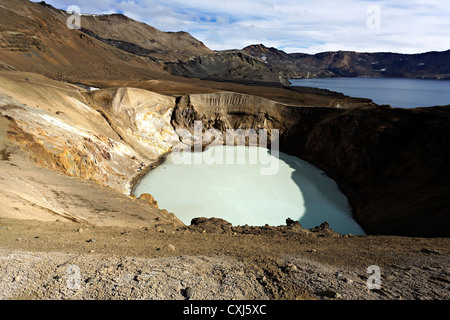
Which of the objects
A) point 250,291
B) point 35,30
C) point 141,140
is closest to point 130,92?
point 141,140

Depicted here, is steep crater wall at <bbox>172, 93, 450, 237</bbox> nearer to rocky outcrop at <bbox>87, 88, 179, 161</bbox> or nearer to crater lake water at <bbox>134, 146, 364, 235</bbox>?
crater lake water at <bbox>134, 146, 364, 235</bbox>

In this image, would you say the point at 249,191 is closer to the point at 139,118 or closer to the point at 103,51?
the point at 139,118

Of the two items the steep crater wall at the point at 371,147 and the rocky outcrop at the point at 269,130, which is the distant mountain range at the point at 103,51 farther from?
the steep crater wall at the point at 371,147

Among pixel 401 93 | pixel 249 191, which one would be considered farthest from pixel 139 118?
pixel 401 93

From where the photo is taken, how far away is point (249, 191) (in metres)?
16.0

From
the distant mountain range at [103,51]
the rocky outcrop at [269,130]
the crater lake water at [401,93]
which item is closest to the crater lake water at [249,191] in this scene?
the rocky outcrop at [269,130]

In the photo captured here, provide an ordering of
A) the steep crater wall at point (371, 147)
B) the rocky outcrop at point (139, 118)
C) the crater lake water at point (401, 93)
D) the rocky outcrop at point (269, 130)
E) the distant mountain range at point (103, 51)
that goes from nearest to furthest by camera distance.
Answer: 1. the steep crater wall at point (371, 147)
2. the rocky outcrop at point (269, 130)
3. the rocky outcrop at point (139, 118)
4. the distant mountain range at point (103, 51)
5. the crater lake water at point (401, 93)

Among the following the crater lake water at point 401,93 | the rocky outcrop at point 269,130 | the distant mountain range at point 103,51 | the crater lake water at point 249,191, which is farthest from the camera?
A: the crater lake water at point 401,93

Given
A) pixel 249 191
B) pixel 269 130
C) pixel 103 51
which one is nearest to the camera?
pixel 249 191

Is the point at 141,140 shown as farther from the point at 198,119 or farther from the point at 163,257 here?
the point at 163,257

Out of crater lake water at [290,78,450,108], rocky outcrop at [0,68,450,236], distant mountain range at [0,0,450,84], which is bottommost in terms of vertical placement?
rocky outcrop at [0,68,450,236]

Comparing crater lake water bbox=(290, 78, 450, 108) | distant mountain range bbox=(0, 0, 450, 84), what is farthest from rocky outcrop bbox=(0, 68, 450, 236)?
crater lake water bbox=(290, 78, 450, 108)

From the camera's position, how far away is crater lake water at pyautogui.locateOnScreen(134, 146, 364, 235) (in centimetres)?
1375

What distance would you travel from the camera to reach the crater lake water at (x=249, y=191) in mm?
13750
